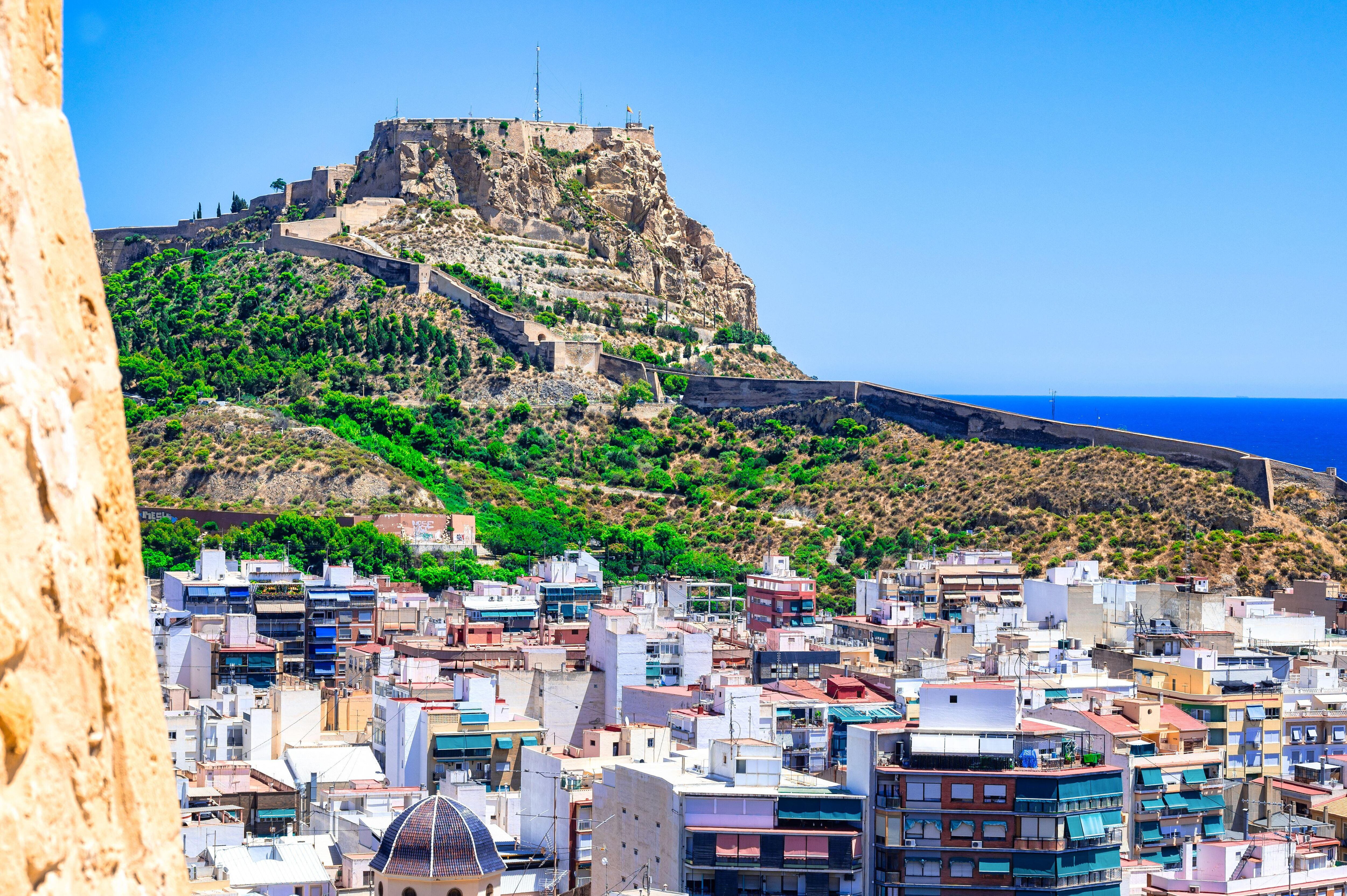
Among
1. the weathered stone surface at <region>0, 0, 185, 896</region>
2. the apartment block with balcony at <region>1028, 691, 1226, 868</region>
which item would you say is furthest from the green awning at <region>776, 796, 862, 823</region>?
the weathered stone surface at <region>0, 0, 185, 896</region>

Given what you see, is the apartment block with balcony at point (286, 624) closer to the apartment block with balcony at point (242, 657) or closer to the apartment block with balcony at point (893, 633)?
the apartment block with balcony at point (242, 657)

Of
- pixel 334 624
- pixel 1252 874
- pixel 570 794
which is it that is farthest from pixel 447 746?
pixel 334 624

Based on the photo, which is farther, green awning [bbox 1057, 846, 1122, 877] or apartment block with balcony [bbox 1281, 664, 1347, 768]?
apartment block with balcony [bbox 1281, 664, 1347, 768]

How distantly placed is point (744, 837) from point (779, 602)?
2432 centimetres

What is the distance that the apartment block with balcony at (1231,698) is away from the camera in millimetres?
30578

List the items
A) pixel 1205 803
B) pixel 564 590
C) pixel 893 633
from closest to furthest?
pixel 1205 803 < pixel 893 633 < pixel 564 590

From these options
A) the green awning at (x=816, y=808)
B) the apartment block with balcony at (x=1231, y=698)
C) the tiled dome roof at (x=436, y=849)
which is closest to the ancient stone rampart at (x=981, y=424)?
the apartment block with balcony at (x=1231, y=698)

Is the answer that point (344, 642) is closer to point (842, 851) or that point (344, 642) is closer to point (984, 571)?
point (984, 571)

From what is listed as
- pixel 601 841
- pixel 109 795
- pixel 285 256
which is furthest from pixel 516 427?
pixel 109 795

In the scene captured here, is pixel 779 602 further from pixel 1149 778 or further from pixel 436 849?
pixel 436 849

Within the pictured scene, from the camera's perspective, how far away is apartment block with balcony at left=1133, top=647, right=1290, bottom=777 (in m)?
30.6

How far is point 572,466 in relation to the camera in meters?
68.2

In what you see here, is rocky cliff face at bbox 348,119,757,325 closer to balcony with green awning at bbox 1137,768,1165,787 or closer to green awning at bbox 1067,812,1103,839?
balcony with green awning at bbox 1137,768,1165,787

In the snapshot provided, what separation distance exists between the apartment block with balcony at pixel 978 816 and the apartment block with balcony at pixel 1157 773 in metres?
3.16
